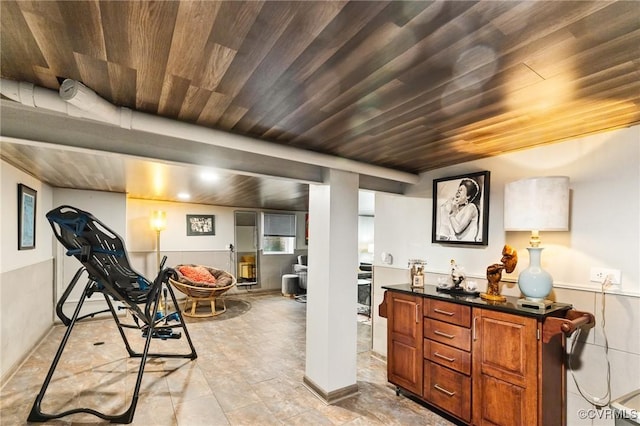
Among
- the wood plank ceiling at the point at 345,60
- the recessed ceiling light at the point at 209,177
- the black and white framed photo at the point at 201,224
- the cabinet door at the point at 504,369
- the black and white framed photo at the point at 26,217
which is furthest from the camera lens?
the black and white framed photo at the point at 201,224

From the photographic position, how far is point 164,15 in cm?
100

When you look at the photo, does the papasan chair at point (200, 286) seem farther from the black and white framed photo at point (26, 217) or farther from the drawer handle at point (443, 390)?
the drawer handle at point (443, 390)

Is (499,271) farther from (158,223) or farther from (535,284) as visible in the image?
(158,223)

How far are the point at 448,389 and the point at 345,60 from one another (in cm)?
245

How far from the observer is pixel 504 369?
6.64 feet

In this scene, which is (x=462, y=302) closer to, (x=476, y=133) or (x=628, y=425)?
(x=628, y=425)

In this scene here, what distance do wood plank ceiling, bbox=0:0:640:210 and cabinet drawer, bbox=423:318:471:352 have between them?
1497mm

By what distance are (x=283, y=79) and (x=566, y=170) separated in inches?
87.8

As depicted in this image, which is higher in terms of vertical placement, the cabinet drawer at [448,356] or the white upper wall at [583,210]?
the white upper wall at [583,210]

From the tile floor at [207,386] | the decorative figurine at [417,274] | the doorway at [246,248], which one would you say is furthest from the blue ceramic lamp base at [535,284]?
the doorway at [246,248]

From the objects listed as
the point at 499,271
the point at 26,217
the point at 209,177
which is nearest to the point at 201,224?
the point at 209,177

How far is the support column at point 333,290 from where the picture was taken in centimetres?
263

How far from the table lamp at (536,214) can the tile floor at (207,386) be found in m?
1.28

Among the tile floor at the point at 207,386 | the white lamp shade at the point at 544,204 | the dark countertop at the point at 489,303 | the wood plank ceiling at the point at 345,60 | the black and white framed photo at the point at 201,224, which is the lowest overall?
the tile floor at the point at 207,386
